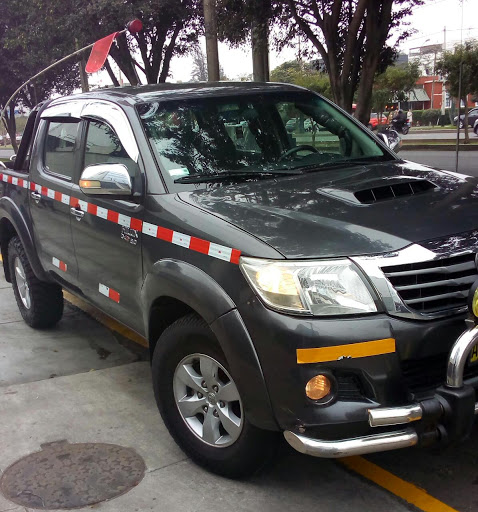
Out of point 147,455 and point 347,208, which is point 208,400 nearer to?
point 147,455

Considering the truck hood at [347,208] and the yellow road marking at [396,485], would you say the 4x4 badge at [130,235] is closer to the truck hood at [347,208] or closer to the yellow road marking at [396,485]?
the truck hood at [347,208]

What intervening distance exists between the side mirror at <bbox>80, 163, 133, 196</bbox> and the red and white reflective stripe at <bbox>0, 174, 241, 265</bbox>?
18cm

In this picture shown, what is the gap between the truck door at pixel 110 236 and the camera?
138 inches

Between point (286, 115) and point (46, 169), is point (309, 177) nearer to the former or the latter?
point (286, 115)

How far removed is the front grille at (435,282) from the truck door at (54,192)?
98.2 inches

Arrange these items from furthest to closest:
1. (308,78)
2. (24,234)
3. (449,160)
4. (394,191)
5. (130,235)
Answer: (308,78) → (449,160) → (24,234) → (130,235) → (394,191)

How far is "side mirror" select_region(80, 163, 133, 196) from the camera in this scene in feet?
11.1

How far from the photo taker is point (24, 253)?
535cm

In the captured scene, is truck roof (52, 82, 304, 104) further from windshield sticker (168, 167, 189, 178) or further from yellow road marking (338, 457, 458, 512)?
yellow road marking (338, 457, 458, 512)

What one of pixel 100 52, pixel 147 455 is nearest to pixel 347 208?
pixel 147 455

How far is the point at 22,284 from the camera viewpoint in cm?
Result: 566

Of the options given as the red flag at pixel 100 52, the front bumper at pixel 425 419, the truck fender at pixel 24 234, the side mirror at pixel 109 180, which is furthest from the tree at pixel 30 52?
the front bumper at pixel 425 419

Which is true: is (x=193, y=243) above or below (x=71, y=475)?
above

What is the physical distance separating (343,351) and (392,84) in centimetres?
3680
